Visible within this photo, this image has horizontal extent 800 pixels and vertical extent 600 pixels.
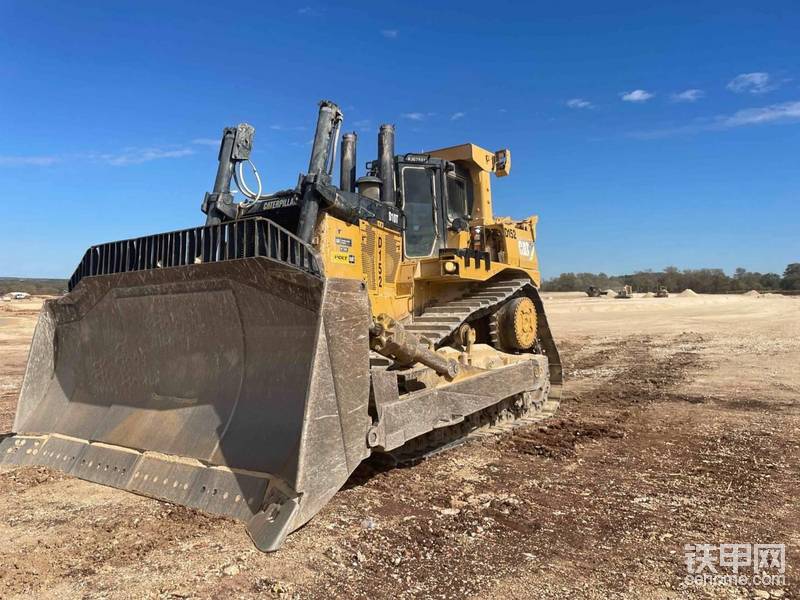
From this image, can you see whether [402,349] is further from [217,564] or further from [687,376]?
[687,376]

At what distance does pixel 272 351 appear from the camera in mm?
3967

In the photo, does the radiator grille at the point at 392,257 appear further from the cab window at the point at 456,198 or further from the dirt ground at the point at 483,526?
the dirt ground at the point at 483,526

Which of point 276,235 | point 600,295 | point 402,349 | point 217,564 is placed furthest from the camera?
point 600,295

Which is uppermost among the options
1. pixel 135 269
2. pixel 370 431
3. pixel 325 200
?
pixel 325 200

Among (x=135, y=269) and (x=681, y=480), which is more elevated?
(x=135, y=269)

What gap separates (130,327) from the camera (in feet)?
15.4

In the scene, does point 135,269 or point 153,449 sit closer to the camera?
point 153,449

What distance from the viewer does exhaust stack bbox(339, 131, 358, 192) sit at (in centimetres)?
694

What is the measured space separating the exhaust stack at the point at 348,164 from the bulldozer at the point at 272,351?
0.04m

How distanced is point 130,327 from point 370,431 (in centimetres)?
240

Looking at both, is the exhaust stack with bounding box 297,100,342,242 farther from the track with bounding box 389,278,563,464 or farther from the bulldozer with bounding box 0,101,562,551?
the track with bounding box 389,278,563,464

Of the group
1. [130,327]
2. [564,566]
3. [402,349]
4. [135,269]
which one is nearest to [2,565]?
[130,327]

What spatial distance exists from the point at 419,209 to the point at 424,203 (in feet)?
0.36

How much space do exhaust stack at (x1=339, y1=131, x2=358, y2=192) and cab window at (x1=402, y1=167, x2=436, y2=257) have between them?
78 centimetres
